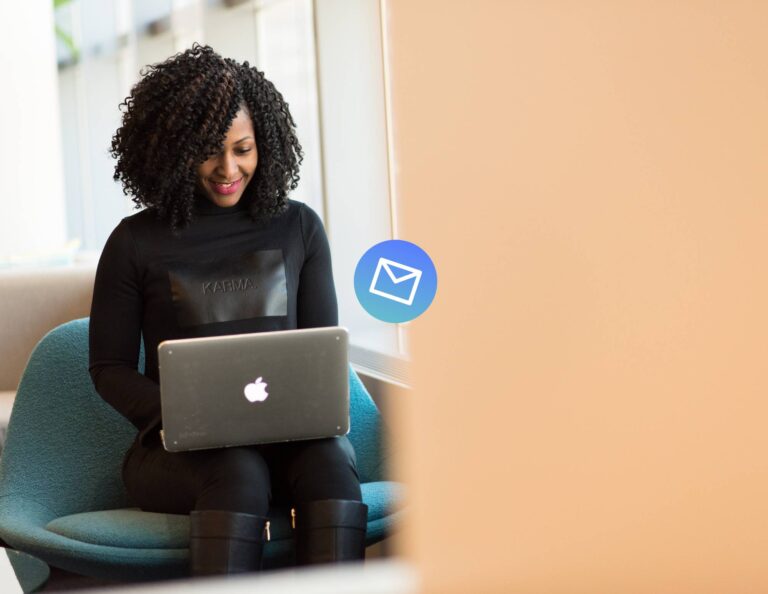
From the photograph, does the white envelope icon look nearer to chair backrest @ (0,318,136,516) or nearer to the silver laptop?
the silver laptop

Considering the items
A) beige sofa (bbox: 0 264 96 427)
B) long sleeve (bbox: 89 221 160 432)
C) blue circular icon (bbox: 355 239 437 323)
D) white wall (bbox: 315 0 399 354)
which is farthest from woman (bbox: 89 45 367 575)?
blue circular icon (bbox: 355 239 437 323)

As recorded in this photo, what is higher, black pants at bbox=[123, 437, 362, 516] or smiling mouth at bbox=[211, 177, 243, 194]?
smiling mouth at bbox=[211, 177, 243, 194]

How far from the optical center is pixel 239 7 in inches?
165

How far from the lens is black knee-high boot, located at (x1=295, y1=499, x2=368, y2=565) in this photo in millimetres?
1667

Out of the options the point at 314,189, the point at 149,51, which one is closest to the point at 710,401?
the point at 314,189

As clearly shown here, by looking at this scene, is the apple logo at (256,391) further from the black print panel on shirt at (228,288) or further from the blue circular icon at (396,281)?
the blue circular icon at (396,281)

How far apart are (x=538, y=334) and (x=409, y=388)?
0.03m

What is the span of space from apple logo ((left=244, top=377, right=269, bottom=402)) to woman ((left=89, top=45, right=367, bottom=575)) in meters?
0.14

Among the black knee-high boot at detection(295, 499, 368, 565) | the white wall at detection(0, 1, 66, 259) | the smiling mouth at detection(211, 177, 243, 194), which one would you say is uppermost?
the white wall at detection(0, 1, 66, 259)

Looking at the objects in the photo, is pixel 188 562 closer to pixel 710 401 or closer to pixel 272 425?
pixel 272 425

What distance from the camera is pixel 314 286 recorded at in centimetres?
201

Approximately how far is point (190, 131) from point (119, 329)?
39 cm

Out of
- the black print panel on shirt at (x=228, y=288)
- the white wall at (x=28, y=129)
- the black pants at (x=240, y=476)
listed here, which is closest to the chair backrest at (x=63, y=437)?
the black pants at (x=240, y=476)

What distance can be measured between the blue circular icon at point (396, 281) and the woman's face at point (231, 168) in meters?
1.70
